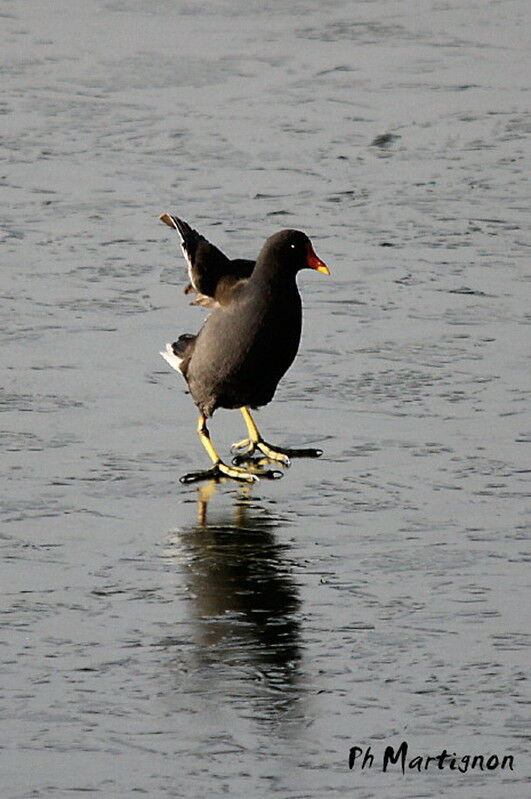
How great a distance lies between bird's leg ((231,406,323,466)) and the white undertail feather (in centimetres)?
32

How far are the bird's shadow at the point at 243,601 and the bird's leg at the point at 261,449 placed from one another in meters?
0.33

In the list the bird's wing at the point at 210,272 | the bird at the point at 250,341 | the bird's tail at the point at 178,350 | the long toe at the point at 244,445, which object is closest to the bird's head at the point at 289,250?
the bird at the point at 250,341

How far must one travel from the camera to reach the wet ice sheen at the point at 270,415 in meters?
4.96

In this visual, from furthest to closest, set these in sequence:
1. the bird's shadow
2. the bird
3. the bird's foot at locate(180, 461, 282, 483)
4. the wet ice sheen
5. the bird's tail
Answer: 1. the bird's tail
2. the bird
3. the bird's foot at locate(180, 461, 282, 483)
4. the bird's shadow
5. the wet ice sheen

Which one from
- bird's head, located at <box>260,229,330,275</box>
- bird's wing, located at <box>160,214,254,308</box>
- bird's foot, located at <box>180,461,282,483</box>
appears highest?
bird's head, located at <box>260,229,330,275</box>

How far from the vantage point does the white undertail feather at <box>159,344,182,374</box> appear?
25.3 ft

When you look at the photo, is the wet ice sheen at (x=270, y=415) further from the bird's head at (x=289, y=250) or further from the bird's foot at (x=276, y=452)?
the bird's head at (x=289, y=250)

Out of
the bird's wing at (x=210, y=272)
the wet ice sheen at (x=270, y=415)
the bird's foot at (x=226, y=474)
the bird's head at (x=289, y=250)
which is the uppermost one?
the bird's head at (x=289, y=250)

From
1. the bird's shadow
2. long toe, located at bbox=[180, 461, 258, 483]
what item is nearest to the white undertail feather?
long toe, located at bbox=[180, 461, 258, 483]

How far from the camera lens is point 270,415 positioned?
7.85 metres

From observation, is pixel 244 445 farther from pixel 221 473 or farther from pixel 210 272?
pixel 210 272

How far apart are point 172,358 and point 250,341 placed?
639 mm

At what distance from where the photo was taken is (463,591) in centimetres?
588

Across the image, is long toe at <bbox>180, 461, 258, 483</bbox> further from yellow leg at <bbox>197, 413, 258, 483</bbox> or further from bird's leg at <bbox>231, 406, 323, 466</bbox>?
bird's leg at <bbox>231, 406, 323, 466</bbox>
